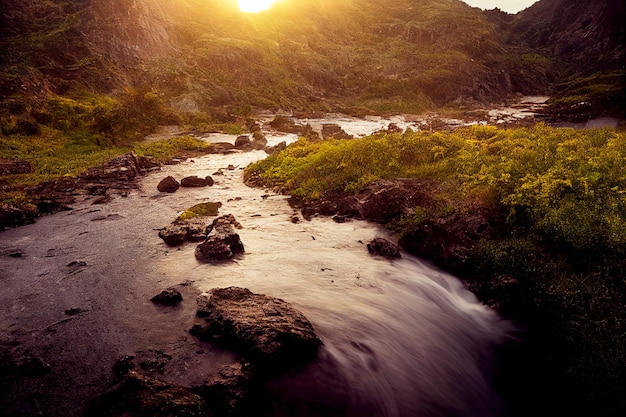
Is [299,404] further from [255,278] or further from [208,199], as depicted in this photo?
[208,199]

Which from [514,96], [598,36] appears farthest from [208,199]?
[598,36]

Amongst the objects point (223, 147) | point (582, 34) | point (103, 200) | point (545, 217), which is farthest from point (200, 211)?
point (582, 34)

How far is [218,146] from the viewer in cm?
3284

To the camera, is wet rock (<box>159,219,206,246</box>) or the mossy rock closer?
wet rock (<box>159,219,206,246</box>)

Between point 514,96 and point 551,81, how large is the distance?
63.5 ft

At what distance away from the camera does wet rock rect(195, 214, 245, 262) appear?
11750mm

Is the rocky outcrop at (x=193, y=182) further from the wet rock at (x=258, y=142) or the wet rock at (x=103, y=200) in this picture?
the wet rock at (x=258, y=142)

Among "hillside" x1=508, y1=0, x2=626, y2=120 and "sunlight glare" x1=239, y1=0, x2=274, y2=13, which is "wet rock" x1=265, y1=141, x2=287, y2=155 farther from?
"sunlight glare" x1=239, y1=0, x2=274, y2=13

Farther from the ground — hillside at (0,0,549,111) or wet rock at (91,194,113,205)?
hillside at (0,0,549,111)

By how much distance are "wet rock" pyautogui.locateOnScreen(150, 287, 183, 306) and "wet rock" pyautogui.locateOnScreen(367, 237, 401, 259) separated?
21.1 feet

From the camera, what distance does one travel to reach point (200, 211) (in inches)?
618

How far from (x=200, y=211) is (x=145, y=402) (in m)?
10.7

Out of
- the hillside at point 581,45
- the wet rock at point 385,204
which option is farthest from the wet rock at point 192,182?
the hillside at point 581,45

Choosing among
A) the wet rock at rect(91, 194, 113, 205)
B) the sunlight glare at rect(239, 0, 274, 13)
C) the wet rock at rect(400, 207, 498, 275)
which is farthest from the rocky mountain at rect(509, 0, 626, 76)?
the wet rock at rect(91, 194, 113, 205)
